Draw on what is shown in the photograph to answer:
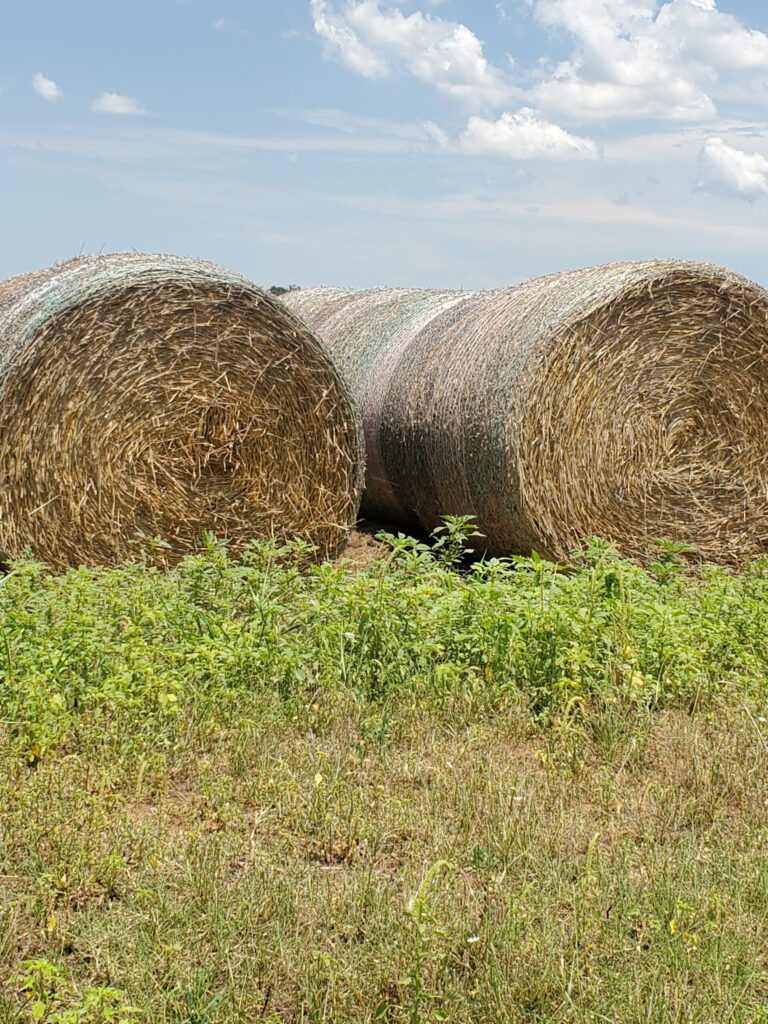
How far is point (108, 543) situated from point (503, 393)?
269cm

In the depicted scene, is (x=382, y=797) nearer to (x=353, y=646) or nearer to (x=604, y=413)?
(x=353, y=646)

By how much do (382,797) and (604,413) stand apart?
183 inches

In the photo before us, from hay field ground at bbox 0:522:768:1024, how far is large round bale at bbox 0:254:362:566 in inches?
51.9

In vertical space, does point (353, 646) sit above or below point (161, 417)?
below

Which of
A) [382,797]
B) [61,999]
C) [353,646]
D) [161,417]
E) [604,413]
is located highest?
[604,413]

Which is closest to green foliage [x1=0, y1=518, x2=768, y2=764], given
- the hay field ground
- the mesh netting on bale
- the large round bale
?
the hay field ground

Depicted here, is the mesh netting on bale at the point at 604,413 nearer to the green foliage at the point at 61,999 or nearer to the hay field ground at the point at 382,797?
the hay field ground at the point at 382,797

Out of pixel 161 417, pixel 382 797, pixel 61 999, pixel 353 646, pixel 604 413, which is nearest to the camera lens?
pixel 61 999

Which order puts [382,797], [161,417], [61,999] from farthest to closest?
1. [161,417]
2. [382,797]
3. [61,999]

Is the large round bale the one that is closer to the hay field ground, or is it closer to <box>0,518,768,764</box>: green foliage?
the hay field ground

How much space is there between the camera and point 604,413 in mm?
8344

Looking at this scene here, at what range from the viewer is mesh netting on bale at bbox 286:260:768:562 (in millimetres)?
8078

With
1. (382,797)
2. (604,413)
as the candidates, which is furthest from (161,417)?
(382,797)

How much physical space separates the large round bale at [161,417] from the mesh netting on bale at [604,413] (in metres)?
0.93
